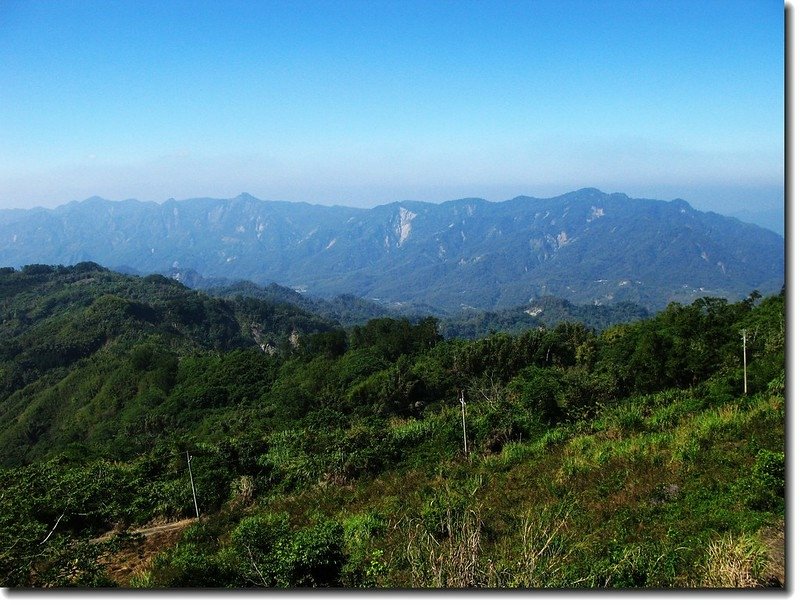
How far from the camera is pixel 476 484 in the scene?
5824 millimetres

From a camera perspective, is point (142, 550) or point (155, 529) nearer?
point (142, 550)

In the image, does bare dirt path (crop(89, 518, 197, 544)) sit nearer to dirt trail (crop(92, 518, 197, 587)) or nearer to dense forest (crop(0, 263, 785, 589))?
dirt trail (crop(92, 518, 197, 587))

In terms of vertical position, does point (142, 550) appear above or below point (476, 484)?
below

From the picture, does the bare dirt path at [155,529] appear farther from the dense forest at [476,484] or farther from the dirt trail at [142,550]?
the dense forest at [476,484]

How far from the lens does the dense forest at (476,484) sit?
3521mm

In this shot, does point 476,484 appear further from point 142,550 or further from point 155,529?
point 155,529

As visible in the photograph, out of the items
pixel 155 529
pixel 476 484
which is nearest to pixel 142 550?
pixel 155 529

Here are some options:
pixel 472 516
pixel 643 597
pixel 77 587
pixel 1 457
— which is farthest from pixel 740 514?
pixel 1 457

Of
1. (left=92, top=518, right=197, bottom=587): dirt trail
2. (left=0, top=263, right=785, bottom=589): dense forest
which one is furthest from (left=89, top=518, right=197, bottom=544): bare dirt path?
(left=0, top=263, right=785, bottom=589): dense forest

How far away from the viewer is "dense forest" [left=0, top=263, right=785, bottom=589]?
11.6ft

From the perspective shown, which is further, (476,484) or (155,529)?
(155,529)

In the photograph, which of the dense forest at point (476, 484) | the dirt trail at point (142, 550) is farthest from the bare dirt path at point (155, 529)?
the dense forest at point (476, 484)

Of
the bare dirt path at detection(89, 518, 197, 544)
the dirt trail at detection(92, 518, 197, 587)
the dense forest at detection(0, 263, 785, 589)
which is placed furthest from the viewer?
the bare dirt path at detection(89, 518, 197, 544)

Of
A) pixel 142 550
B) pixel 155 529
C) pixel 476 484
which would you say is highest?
pixel 476 484
